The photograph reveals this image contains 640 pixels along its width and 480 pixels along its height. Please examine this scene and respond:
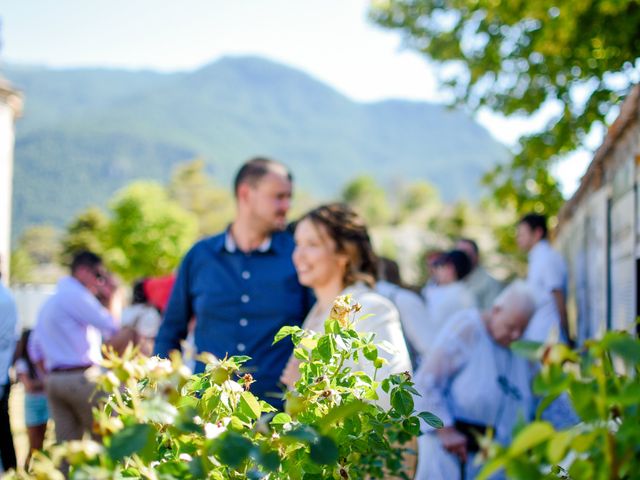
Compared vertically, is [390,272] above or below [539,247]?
below

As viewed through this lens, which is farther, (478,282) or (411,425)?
(478,282)

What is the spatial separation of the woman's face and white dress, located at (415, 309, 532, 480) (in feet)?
3.03

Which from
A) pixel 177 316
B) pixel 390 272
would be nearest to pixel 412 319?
pixel 390 272

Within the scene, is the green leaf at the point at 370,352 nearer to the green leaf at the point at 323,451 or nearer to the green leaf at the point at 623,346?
the green leaf at the point at 323,451

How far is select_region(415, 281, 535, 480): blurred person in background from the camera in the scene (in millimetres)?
3791

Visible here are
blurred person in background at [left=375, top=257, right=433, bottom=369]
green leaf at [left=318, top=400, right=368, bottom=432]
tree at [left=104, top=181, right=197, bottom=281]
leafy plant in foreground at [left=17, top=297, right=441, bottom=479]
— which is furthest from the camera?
tree at [left=104, top=181, right=197, bottom=281]

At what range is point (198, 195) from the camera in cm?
11662

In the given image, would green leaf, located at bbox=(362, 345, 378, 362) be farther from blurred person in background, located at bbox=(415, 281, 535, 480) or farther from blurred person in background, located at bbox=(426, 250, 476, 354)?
blurred person in background, located at bbox=(426, 250, 476, 354)

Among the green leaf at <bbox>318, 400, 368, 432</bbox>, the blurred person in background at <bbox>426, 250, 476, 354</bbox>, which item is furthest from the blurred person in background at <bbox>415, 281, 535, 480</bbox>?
the blurred person in background at <bbox>426, 250, 476, 354</bbox>

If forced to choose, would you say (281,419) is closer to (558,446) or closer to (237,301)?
A: (558,446)

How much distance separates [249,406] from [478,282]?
843 cm

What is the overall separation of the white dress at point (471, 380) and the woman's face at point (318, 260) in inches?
36.3

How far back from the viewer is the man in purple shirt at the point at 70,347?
233 inches

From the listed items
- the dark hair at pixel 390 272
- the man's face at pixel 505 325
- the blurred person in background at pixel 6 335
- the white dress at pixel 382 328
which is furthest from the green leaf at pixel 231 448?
the dark hair at pixel 390 272
